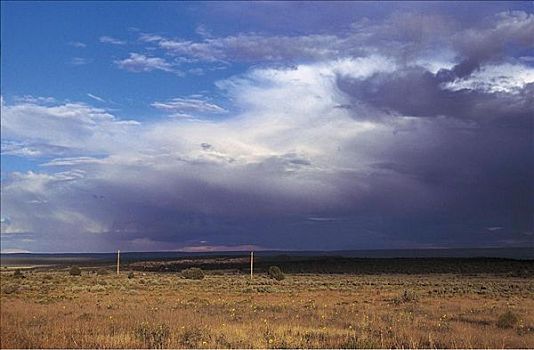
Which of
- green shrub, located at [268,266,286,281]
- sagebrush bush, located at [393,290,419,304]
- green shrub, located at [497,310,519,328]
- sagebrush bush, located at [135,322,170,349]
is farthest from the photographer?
green shrub, located at [268,266,286,281]

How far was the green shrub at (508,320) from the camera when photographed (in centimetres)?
1484

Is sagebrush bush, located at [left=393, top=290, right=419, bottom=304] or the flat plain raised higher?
sagebrush bush, located at [left=393, top=290, right=419, bottom=304]

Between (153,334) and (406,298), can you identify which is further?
(406,298)

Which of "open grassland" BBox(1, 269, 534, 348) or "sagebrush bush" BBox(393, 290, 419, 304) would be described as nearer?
"open grassland" BBox(1, 269, 534, 348)

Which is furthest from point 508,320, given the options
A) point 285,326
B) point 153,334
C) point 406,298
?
point 153,334

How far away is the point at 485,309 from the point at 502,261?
35.2m

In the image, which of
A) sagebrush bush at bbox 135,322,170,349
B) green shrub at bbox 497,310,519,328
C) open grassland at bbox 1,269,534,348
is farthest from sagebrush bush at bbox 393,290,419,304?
sagebrush bush at bbox 135,322,170,349

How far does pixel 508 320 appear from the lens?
15055 mm

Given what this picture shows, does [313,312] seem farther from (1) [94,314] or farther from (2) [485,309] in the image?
(1) [94,314]

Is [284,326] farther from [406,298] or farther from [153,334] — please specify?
[406,298]

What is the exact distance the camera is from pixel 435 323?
15594 millimetres

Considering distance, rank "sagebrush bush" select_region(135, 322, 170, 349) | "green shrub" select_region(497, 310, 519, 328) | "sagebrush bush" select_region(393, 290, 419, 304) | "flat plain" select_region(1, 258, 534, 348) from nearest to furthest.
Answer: "sagebrush bush" select_region(135, 322, 170, 349)
"flat plain" select_region(1, 258, 534, 348)
"green shrub" select_region(497, 310, 519, 328)
"sagebrush bush" select_region(393, 290, 419, 304)

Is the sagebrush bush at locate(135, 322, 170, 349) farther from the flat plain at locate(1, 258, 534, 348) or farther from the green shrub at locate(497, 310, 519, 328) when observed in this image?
the green shrub at locate(497, 310, 519, 328)

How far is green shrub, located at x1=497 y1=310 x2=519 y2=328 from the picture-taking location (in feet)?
48.7
